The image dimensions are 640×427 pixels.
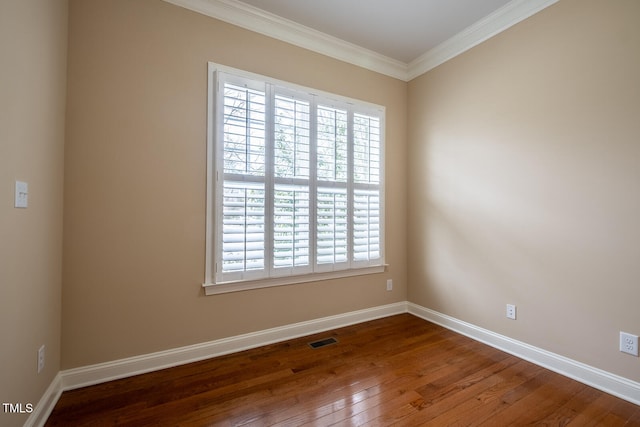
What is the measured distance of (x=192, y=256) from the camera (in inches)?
85.9

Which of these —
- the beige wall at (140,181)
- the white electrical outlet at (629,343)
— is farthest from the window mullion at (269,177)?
the white electrical outlet at (629,343)

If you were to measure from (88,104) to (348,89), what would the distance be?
7.29 feet

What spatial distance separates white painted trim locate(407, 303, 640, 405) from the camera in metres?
1.75

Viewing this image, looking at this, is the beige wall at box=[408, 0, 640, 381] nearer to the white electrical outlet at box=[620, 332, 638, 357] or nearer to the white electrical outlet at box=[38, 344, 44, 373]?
the white electrical outlet at box=[620, 332, 638, 357]

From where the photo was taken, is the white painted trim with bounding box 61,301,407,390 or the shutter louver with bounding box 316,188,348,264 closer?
the white painted trim with bounding box 61,301,407,390

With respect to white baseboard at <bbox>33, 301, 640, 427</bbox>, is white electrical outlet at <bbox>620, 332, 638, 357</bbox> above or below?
above

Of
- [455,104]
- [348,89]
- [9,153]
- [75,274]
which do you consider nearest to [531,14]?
[455,104]

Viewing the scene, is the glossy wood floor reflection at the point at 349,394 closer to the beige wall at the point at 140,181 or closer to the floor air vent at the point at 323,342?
the floor air vent at the point at 323,342

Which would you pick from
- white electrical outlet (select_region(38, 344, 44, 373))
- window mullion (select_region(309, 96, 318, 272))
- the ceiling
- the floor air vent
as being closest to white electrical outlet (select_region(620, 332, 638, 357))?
the floor air vent

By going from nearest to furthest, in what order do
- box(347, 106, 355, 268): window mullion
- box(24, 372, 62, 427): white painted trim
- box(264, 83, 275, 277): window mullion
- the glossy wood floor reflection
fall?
box(24, 372, 62, 427): white painted trim
the glossy wood floor reflection
box(264, 83, 275, 277): window mullion
box(347, 106, 355, 268): window mullion

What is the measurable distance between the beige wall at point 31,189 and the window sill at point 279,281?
0.95m

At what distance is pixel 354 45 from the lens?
2883 millimetres

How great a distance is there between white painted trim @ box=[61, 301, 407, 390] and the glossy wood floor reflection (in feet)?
0.19

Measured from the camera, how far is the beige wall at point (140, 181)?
1864 millimetres
